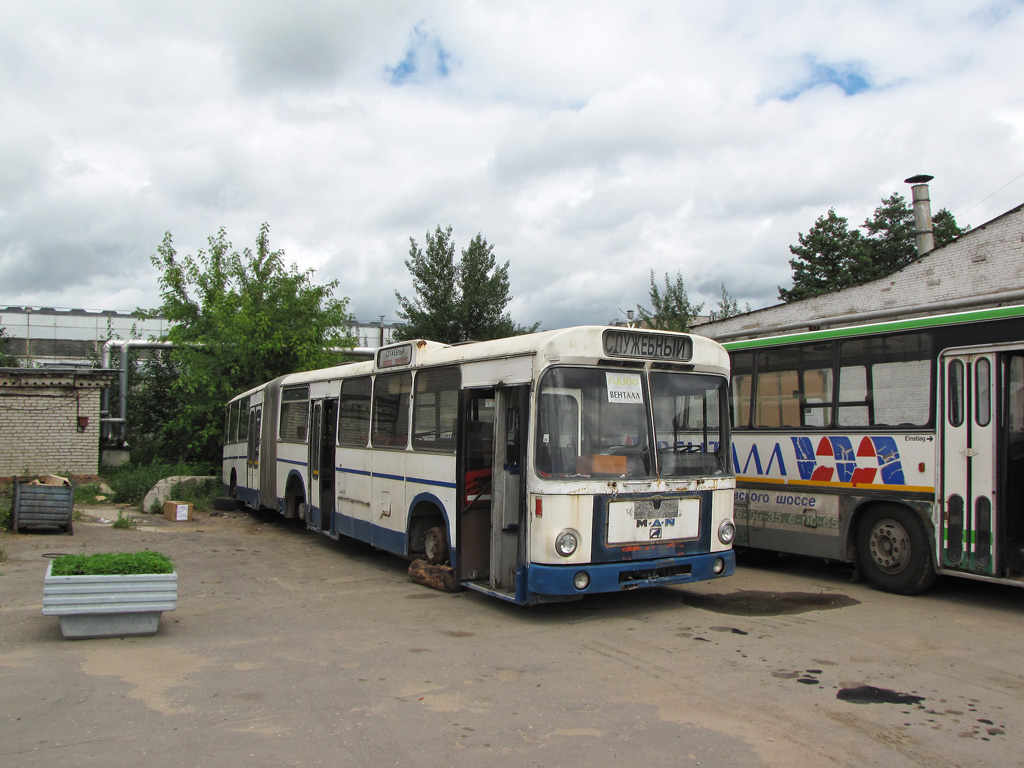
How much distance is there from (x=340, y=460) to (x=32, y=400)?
12.5m

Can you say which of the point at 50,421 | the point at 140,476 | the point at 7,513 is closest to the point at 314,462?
the point at 7,513

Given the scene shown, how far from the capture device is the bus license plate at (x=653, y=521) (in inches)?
301

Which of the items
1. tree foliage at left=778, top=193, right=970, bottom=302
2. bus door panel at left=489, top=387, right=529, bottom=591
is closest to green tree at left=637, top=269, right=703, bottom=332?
tree foliage at left=778, top=193, right=970, bottom=302

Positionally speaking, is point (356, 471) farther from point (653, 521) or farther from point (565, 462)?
point (653, 521)

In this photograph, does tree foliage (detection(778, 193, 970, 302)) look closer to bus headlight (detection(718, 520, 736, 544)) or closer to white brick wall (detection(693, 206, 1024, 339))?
white brick wall (detection(693, 206, 1024, 339))

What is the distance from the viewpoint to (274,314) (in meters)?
22.1

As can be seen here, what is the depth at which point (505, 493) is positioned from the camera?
26.5 ft

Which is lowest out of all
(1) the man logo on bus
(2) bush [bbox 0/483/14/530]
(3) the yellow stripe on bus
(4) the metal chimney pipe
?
(2) bush [bbox 0/483/14/530]

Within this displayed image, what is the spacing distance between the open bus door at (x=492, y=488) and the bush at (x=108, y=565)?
118 inches

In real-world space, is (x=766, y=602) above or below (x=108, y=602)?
below

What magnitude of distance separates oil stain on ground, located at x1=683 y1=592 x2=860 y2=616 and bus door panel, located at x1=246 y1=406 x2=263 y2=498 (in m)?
10.3

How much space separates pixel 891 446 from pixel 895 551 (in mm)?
1167

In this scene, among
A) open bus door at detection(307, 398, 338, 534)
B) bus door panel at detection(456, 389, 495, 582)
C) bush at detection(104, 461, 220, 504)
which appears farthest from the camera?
bush at detection(104, 461, 220, 504)

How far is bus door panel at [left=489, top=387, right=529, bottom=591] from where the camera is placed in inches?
318
